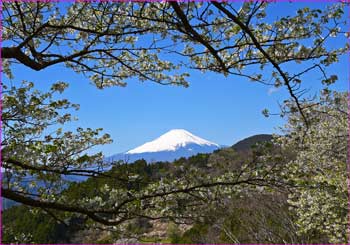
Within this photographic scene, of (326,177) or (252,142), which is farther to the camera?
(326,177)

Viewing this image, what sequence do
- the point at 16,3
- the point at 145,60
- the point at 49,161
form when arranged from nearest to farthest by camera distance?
the point at 16,3 → the point at 49,161 → the point at 145,60

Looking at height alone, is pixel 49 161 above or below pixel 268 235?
above

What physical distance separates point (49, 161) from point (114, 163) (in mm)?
790

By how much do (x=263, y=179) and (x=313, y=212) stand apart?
731cm

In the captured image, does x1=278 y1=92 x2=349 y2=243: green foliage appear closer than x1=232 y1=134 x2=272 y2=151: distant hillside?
No

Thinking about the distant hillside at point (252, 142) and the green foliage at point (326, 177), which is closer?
the distant hillside at point (252, 142)

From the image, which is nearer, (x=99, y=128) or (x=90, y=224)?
(x=90, y=224)

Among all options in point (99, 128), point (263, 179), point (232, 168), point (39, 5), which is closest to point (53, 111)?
point (99, 128)

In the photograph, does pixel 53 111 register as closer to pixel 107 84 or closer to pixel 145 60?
pixel 107 84

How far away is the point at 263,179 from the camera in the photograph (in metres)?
4.35

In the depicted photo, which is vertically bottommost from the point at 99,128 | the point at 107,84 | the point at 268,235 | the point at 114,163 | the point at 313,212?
the point at 268,235

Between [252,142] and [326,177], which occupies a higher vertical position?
[252,142]

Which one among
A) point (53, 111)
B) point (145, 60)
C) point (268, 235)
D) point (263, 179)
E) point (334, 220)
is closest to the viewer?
point (263, 179)

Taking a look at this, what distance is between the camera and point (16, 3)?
4.05m
